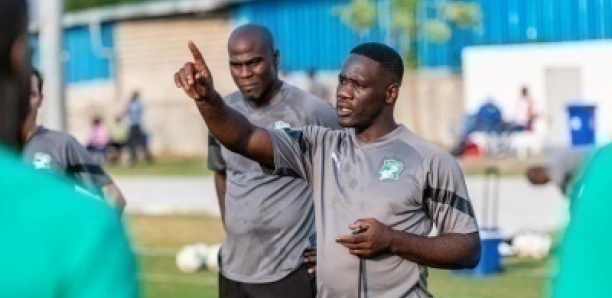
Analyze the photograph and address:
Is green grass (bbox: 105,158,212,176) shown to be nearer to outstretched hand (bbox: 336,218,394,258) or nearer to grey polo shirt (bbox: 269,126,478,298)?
grey polo shirt (bbox: 269,126,478,298)

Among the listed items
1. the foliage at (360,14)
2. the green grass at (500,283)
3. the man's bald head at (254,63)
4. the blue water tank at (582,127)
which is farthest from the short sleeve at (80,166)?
the foliage at (360,14)

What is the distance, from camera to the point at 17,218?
7.86ft

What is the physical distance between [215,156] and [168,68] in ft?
120

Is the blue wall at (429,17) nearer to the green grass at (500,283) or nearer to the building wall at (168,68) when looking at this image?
the building wall at (168,68)

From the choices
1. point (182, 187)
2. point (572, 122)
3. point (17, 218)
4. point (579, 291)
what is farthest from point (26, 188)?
point (182, 187)

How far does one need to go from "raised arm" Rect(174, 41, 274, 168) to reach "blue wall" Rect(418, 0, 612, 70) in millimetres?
30736

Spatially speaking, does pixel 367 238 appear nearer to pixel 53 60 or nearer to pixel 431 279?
pixel 431 279

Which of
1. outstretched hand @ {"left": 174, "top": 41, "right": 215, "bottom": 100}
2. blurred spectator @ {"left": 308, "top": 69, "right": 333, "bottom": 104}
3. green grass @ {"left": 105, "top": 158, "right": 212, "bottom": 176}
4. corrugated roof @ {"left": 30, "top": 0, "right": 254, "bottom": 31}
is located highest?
corrugated roof @ {"left": 30, "top": 0, "right": 254, "bottom": 31}

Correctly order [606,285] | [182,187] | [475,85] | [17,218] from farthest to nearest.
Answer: [475,85]
[182,187]
[606,285]
[17,218]

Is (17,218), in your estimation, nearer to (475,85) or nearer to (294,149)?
(294,149)

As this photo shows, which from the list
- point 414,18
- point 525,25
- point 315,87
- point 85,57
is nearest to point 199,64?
point 315,87

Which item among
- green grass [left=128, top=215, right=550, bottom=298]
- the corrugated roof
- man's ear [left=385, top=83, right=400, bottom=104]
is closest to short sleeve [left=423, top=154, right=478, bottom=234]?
man's ear [left=385, top=83, right=400, bottom=104]

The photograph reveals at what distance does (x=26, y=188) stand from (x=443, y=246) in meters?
4.08

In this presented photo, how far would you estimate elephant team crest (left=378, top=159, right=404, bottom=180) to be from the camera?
640 cm
